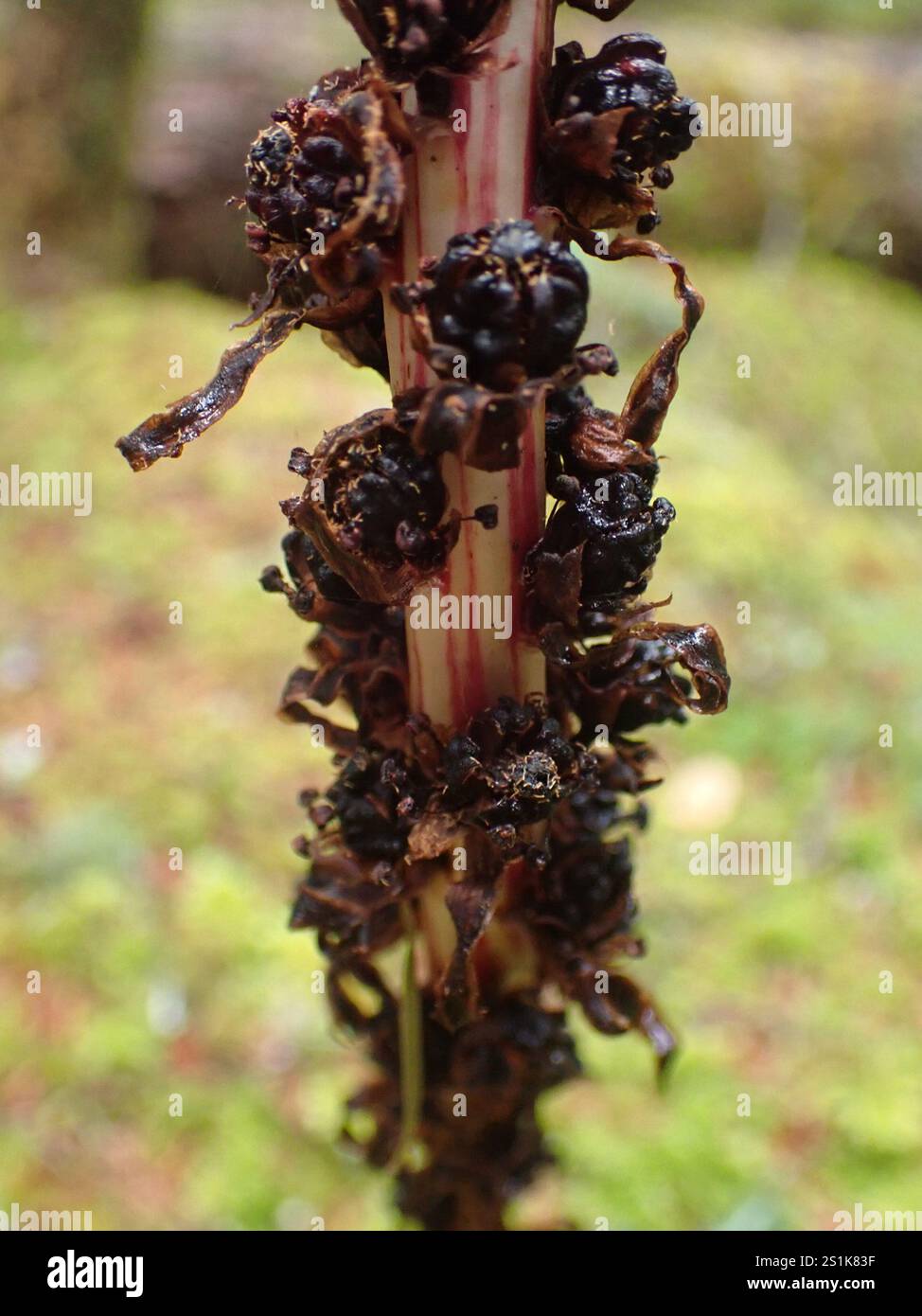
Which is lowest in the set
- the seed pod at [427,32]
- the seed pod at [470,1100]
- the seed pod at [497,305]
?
the seed pod at [470,1100]

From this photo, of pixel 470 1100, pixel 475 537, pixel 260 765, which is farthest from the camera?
pixel 260 765

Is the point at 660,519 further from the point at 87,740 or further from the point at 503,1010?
the point at 87,740

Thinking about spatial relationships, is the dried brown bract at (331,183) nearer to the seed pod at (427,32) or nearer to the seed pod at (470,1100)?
the seed pod at (427,32)

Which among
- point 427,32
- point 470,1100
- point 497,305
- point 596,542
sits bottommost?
point 470,1100

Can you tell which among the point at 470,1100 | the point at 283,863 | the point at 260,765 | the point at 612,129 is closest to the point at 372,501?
the point at 612,129

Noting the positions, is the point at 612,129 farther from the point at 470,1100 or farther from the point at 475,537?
the point at 470,1100

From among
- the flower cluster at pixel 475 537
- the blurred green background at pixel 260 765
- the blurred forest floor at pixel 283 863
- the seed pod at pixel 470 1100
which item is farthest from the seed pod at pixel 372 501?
the blurred green background at pixel 260 765
